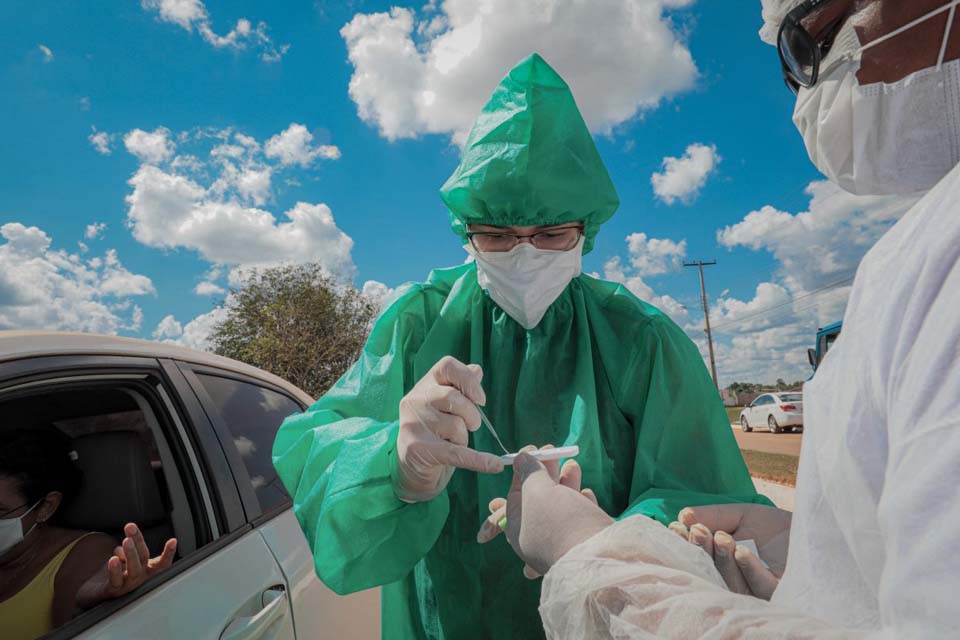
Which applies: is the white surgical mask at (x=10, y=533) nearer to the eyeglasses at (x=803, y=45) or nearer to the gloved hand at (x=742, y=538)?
the gloved hand at (x=742, y=538)

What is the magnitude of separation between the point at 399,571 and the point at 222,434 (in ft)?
3.54

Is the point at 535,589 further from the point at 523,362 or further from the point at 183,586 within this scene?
the point at 183,586

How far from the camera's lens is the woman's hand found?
57.5 inches

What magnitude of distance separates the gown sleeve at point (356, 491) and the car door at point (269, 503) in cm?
66

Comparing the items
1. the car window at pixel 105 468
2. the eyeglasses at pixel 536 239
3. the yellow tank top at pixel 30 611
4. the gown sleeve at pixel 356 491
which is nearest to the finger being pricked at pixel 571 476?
the gown sleeve at pixel 356 491

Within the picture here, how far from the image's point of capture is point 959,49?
78 cm

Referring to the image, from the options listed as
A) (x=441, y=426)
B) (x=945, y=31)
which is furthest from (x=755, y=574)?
(x=945, y=31)

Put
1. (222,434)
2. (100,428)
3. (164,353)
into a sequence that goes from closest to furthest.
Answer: (164,353) < (222,434) < (100,428)

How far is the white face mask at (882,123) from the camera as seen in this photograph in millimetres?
846

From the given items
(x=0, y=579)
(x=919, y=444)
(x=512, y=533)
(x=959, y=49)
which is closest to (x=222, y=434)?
(x=0, y=579)

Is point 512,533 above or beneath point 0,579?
above

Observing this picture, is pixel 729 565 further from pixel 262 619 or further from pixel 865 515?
pixel 262 619

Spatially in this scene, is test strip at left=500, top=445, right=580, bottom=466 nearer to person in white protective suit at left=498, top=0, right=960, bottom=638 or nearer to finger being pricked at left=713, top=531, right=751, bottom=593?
person in white protective suit at left=498, top=0, right=960, bottom=638

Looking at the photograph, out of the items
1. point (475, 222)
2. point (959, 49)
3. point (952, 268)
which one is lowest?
point (952, 268)
